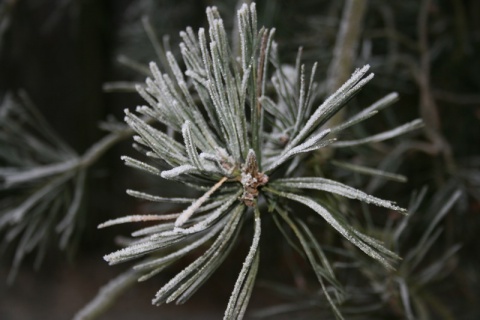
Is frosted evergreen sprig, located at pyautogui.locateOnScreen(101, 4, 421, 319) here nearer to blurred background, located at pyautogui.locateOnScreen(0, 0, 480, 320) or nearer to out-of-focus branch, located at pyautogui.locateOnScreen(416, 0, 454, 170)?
blurred background, located at pyautogui.locateOnScreen(0, 0, 480, 320)

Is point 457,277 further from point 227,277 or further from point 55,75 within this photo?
point 55,75

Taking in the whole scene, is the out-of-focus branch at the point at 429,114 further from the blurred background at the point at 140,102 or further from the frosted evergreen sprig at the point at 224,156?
the frosted evergreen sprig at the point at 224,156

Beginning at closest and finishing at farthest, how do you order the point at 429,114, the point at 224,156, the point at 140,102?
the point at 224,156, the point at 429,114, the point at 140,102

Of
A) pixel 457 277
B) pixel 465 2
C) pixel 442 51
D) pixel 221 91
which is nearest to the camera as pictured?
pixel 221 91

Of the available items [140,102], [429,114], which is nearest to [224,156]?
[429,114]

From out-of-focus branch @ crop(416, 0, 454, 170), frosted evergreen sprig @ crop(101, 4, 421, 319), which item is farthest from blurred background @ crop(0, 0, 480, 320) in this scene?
frosted evergreen sprig @ crop(101, 4, 421, 319)

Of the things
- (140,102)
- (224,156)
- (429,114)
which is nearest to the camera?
(224,156)

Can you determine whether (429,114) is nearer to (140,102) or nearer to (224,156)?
(224,156)

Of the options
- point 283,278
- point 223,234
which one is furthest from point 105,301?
point 283,278
